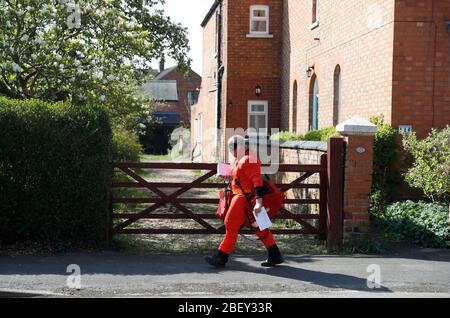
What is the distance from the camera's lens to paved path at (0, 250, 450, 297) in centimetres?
739

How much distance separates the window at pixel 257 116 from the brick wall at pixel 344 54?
47.1 inches

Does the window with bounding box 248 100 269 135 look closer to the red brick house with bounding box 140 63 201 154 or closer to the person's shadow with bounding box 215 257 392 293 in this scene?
the person's shadow with bounding box 215 257 392 293

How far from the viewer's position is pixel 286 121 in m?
22.7

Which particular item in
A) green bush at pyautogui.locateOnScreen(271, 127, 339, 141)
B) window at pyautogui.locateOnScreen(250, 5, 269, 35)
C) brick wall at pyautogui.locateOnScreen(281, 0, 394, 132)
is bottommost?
green bush at pyautogui.locateOnScreen(271, 127, 339, 141)

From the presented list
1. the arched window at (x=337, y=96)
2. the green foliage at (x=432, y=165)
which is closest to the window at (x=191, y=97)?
the arched window at (x=337, y=96)

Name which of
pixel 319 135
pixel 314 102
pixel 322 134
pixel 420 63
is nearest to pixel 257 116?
pixel 314 102

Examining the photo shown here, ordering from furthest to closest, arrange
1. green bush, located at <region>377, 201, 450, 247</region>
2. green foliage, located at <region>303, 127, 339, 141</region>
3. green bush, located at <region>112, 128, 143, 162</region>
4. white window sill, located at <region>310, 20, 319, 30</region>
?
1. green bush, located at <region>112, 128, 143, 162</region>
2. white window sill, located at <region>310, 20, 319, 30</region>
3. green foliage, located at <region>303, 127, 339, 141</region>
4. green bush, located at <region>377, 201, 450, 247</region>

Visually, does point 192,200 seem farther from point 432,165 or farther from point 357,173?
point 432,165

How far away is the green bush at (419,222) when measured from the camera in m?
10.2

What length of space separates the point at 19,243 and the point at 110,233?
1.32 meters

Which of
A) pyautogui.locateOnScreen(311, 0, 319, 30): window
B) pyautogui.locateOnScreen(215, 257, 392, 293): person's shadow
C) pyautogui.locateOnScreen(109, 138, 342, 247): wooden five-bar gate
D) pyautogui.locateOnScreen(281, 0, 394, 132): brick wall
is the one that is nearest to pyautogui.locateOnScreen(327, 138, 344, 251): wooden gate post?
pyautogui.locateOnScreen(109, 138, 342, 247): wooden five-bar gate

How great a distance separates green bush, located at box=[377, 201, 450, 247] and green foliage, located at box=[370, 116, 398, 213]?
46cm

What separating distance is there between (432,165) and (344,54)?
18.2ft
